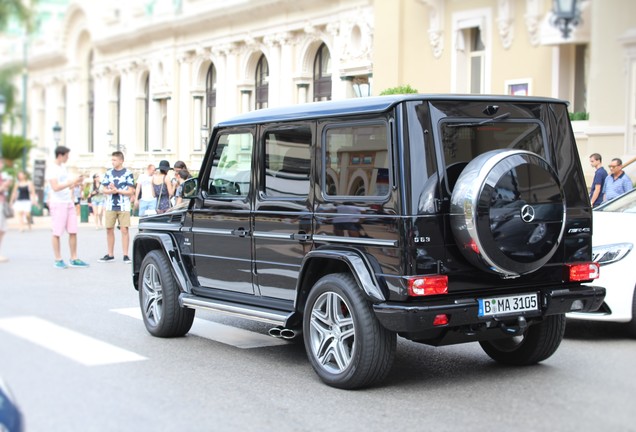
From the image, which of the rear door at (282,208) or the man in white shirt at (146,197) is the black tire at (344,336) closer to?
the rear door at (282,208)

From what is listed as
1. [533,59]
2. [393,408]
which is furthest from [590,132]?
[393,408]

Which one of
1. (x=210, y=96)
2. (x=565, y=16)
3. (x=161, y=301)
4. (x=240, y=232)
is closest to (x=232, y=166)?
(x=240, y=232)

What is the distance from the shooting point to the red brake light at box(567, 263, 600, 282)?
7383mm

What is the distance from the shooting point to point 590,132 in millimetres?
21578

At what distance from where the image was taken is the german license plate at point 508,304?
22.2 feet

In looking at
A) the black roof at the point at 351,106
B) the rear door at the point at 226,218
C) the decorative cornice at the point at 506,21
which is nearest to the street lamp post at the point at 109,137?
the decorative cornice at the point at 506,21

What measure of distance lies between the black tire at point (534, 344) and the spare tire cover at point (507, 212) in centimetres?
95

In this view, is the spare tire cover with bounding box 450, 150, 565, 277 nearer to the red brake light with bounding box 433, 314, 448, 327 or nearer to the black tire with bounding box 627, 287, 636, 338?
the red brake light with bounding box 433, 314, 448, 327

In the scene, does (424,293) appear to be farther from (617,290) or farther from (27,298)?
(27,298)

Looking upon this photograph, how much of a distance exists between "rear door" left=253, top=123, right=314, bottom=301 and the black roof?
0.32 feet

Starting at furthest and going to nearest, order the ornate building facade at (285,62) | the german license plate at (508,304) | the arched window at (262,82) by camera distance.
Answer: the arched window at (262,82), the ornate building facade at (285,62), the german license plate at (508,304)

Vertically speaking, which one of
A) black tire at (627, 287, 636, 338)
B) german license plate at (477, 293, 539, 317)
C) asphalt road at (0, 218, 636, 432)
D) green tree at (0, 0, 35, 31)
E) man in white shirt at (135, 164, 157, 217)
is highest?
green tree at (0, 0, 35, 31)

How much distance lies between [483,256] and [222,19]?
35.2 m

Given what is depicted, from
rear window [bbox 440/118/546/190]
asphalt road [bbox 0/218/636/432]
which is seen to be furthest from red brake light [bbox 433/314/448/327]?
rear window [bbox 440/118/546/190]
